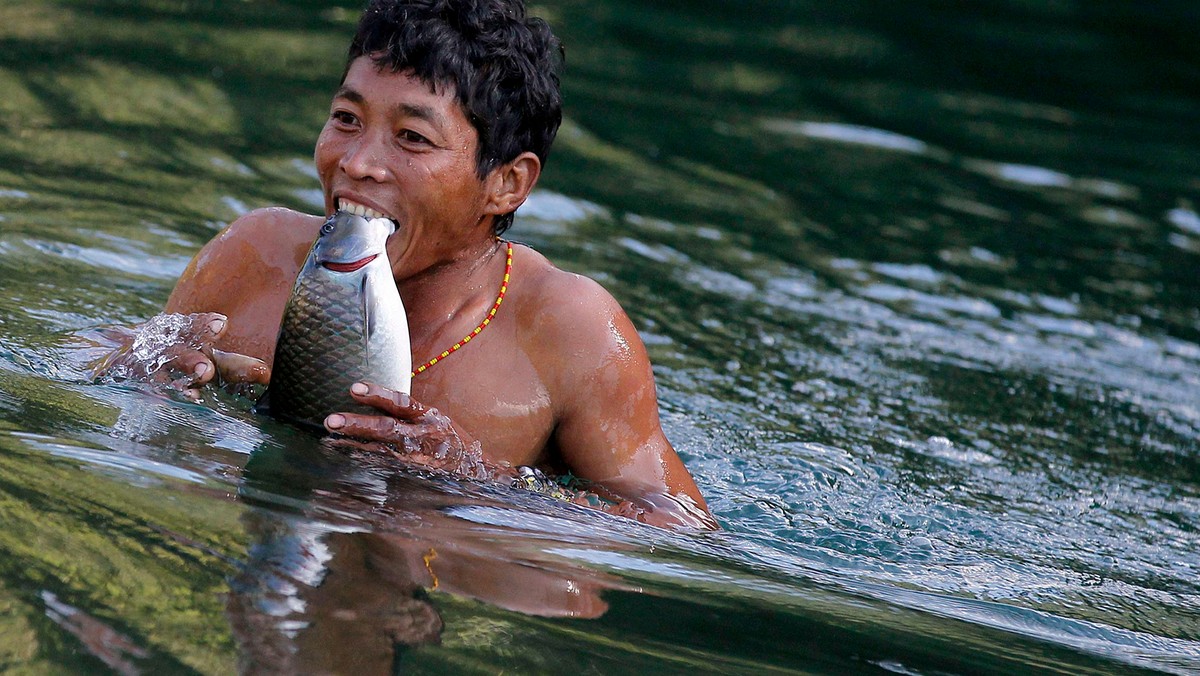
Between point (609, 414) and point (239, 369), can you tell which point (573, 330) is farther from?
point (239, 369)

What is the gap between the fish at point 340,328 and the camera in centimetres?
365

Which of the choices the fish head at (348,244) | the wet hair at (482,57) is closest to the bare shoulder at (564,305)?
the wet hair at (482,57)

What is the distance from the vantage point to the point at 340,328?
144 inches

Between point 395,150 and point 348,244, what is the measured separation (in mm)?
542

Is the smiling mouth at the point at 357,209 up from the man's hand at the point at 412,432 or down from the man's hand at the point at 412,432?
up

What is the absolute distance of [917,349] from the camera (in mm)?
7090

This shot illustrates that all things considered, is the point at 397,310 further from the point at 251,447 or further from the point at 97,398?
the point at 97,398

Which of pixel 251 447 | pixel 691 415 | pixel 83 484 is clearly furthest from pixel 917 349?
pixel 83 484

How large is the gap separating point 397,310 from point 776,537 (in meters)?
1.59

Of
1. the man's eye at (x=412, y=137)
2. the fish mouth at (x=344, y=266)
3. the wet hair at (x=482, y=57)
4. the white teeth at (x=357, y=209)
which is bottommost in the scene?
the fish mouth at (x=344, y=266)

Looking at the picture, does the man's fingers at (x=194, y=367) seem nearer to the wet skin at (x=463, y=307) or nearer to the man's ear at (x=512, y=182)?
the wet skin at (x=463, y=307)

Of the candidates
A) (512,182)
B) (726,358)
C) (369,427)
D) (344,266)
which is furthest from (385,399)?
(726,358)

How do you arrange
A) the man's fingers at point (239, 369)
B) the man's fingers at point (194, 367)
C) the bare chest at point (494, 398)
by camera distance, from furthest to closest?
the bare chest at point (494, 398) → the man's fingers at point (239, 369) → the man's fingers at point (194, 367)

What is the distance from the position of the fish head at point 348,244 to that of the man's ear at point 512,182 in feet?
2.27
